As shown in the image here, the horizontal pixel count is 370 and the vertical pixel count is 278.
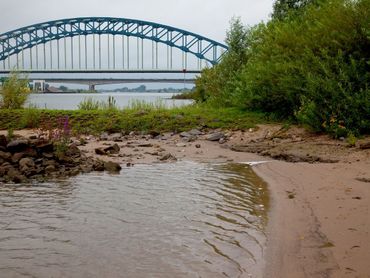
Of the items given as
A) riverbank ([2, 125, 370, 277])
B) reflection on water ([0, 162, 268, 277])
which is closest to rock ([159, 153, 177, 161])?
riverbank ([2, 125, 370, 277])

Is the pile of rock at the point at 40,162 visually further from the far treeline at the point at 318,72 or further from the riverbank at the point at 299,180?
the far treeline at the point at 318,72

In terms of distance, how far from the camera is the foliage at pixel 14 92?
73.3 feet

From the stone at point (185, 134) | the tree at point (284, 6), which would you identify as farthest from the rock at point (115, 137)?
the tree at point (284, 6)

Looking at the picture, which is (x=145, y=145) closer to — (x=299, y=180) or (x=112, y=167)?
(x=112, y=167)

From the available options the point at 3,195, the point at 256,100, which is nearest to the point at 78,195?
the point at 3,195

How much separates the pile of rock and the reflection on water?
825 mm

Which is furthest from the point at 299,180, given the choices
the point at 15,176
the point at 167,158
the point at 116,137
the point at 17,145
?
the point at 116,137

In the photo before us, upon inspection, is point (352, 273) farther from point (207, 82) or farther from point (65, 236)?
point (207, 82)

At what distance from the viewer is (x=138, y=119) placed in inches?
679

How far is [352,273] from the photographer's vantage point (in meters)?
3.49

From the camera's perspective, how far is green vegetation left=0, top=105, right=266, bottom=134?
15695 mm

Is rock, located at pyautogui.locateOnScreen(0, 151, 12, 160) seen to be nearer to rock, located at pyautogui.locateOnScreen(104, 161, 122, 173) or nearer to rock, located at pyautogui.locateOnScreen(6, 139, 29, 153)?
rock, located at pyautogui.locateOnScreen(6, 139, 29, 153)

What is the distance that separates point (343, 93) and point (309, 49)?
7.92 ft

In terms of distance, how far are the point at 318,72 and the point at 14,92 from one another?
15.6 m
